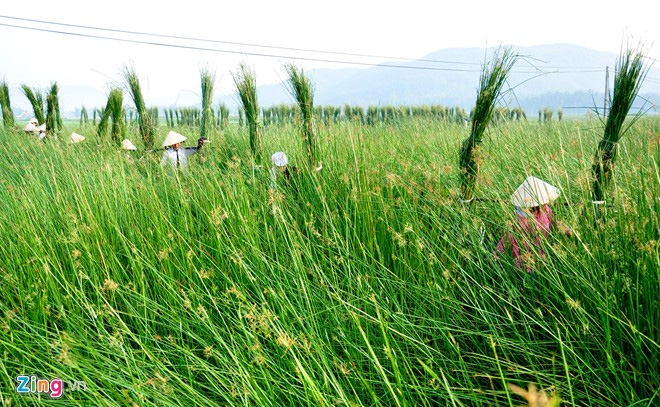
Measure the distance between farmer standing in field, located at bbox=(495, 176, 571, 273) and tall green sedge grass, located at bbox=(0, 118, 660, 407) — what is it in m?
0.06

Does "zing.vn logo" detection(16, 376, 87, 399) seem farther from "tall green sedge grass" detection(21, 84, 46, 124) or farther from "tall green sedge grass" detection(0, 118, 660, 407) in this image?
"tall green sedge grass" detection(21, 84, 46, 124)

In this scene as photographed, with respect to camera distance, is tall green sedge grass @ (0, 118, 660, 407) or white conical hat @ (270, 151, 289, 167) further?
white conical hat @ (270, 151, 289, 167)

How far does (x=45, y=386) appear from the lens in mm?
1759

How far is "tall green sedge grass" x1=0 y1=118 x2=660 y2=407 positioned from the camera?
1.55 meters

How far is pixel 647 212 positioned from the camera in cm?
197

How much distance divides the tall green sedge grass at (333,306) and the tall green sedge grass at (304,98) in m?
0.93

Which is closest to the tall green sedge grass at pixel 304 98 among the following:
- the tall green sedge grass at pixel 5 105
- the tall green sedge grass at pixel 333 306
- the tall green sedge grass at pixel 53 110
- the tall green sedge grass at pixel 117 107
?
the tall green sedge grass at pixel 333 306

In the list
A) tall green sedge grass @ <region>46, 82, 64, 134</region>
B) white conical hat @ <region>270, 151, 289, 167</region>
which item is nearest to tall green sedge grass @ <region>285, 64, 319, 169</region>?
white conical hat @ <region>270, 151, 289, 167</region>

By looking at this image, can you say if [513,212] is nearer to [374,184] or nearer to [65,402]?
[374,184]

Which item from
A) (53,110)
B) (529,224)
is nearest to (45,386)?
(529,224)

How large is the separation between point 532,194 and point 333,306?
1.36m

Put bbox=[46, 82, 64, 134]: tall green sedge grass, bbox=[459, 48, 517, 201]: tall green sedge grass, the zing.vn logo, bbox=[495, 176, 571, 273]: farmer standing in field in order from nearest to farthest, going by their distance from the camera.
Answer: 1. the zing.vn logo
2. bbox=[495, 176, 571, 273]: farmer standing in field
3. bbox=[459, 48, 517, 201]: tall green sedge grass
4. bbox=[46, 82, 64, 134]: tall green sedge grass

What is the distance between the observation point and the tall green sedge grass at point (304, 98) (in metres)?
4.42

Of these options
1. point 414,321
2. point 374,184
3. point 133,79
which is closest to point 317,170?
point 374,184
